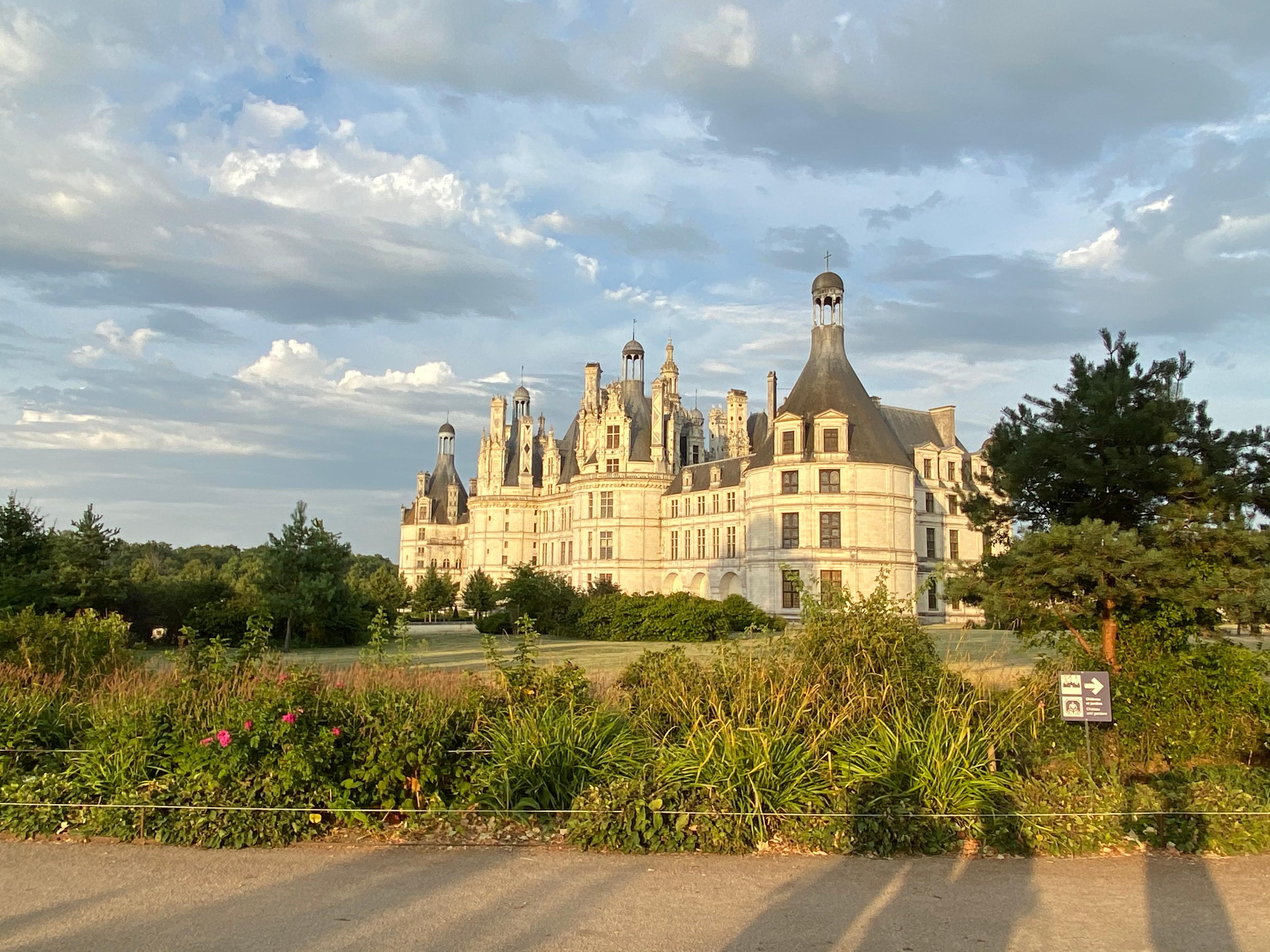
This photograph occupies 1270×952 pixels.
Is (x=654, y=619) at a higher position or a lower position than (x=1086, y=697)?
lower

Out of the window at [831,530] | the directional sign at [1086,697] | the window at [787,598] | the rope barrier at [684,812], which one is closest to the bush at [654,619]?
the window at [787,598]

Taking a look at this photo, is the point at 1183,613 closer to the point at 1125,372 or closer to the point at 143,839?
the point at 1125,372

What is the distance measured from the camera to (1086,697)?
31.3ft

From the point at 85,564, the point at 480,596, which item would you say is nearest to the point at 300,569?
the point at 85,564

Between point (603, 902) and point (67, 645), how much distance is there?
11110mm

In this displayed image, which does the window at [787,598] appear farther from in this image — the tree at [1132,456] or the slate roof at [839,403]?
the tree at [1132,456]

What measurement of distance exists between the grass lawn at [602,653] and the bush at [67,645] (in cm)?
278

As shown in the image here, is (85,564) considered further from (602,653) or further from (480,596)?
(480,596)

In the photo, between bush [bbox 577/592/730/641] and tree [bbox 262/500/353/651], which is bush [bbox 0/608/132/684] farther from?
bush [bbox 577/592/730/641]

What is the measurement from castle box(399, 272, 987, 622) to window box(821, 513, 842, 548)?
2.7 inches

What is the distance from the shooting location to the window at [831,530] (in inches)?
1828

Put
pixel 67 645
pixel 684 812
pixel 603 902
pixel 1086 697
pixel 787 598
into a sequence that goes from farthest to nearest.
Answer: pixel 787 598
pixel 67 645
pixel 1086 697
pixel 684 812
pixel 603 902

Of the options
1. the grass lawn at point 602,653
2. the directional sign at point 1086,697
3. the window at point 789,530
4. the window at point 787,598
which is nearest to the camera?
the directional sign at point 1086,697

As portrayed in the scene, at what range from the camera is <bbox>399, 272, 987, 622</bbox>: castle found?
4659 centimetres
